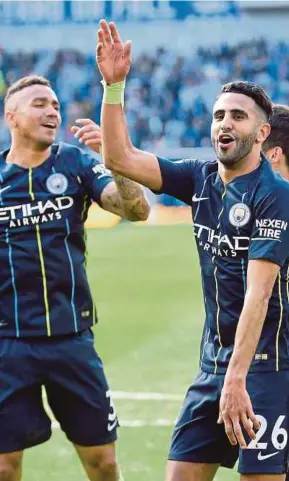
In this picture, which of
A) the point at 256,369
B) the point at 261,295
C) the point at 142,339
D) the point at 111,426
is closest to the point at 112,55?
the point at 261,295

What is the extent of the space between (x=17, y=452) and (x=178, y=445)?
1114mm

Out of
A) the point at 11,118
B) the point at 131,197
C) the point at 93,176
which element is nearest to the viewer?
the point at 131,197

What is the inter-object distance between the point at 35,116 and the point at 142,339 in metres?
5.93

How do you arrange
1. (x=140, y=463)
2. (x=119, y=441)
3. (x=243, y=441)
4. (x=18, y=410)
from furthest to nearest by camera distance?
1. (x=119, y=441)
2. (x=140, y=463)
3. (x=18, y=410)
4. (x=243, y=441)

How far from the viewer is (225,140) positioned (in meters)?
5.07

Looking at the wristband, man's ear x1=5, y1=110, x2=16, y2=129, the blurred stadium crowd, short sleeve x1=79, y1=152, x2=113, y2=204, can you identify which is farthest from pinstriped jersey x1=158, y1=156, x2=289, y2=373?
the blurred stadium crowd

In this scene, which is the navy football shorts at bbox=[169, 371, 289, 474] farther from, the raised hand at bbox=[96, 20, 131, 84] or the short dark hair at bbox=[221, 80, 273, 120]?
the raised hand at bbox=[96, 20, 131, 84]

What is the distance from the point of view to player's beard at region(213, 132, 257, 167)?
5059 millimetres

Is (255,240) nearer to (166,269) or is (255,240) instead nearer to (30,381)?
(30,381)

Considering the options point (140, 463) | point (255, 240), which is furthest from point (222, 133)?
point (140, 463)

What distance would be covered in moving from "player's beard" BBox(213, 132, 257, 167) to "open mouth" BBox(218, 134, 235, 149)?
0.06 ft

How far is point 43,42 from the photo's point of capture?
39719 millimetres

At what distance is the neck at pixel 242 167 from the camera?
5156 millimetres

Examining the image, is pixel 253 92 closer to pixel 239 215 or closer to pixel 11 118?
pixel 239 215
